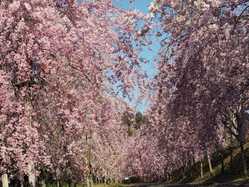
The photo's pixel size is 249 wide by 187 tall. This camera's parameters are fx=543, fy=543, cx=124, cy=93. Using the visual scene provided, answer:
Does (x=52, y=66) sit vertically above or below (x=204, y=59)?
below

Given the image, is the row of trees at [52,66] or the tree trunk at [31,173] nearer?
the row of trees at [52,66]

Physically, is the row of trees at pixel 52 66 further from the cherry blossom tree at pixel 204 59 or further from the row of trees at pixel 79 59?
the cherry blossom tree at pixel 204 59

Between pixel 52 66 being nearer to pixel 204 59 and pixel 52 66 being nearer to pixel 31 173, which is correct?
pixel 31 173

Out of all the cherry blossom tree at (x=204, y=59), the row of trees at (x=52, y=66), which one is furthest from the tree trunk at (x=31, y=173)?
the cherry blossom tree at (x=204, y=59)

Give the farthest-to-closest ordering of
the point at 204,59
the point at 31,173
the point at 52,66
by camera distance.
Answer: the point at 204,59, the point at 31,173, the point at 52,66

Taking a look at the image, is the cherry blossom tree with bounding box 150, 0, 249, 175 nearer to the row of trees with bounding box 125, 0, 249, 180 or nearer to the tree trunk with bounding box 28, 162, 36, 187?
the row of trees with bounding box 125, 0, 249, 180

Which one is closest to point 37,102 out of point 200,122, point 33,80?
point 33,80

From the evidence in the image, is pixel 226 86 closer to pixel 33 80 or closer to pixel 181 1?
pixel 181 1

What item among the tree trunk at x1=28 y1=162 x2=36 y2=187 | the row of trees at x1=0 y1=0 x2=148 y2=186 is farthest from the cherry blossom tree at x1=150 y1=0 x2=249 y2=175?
the tree trunk at x1=28 y1=162 x2=36 y2=187

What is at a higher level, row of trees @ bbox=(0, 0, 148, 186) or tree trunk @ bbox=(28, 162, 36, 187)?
row of trees @ bbox=(0, 0, 148, 186)

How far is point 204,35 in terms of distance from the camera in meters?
15.5

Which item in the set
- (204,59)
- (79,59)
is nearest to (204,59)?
(204,59)

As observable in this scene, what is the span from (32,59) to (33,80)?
145cm

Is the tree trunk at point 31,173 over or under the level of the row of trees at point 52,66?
under
